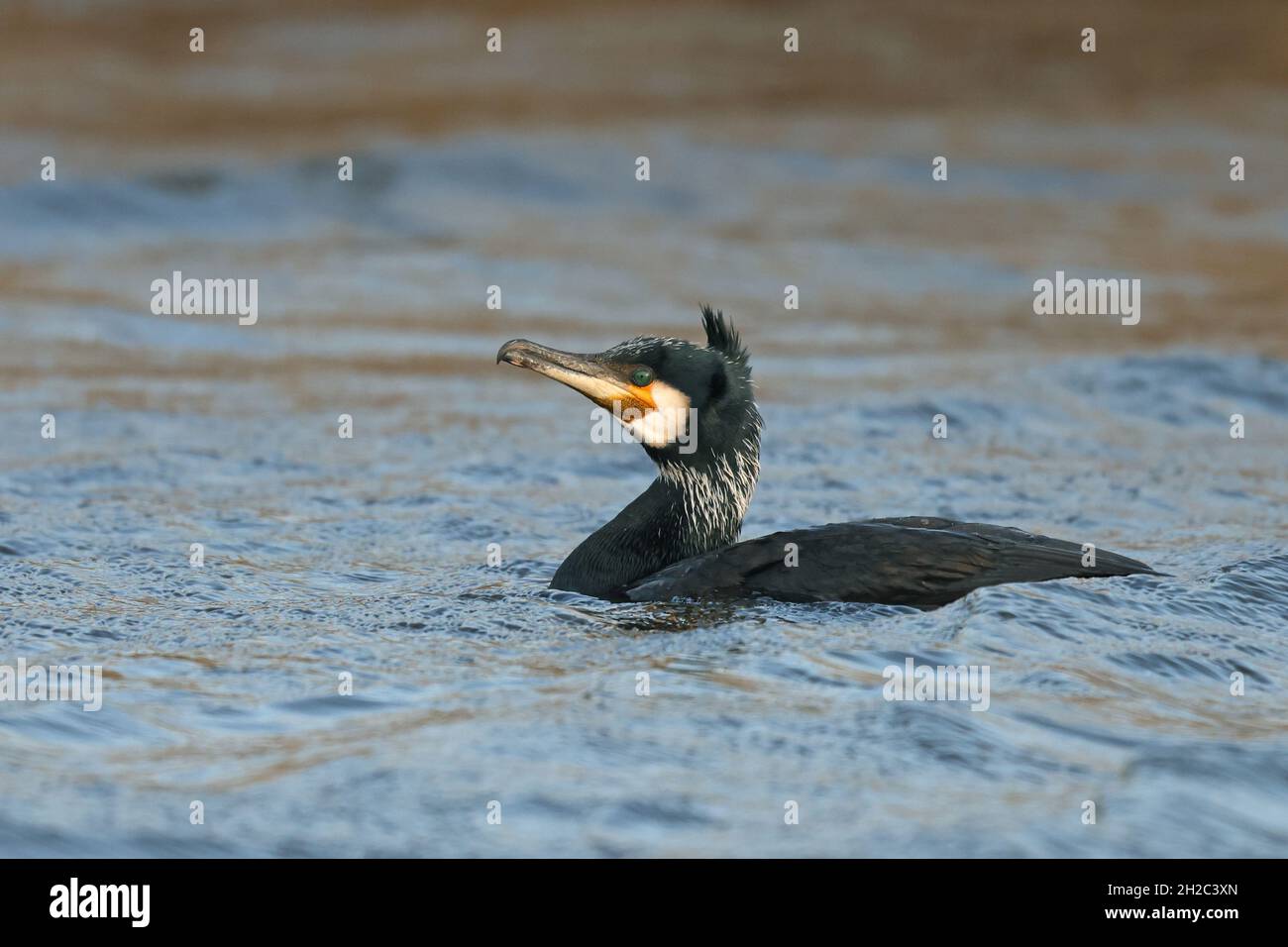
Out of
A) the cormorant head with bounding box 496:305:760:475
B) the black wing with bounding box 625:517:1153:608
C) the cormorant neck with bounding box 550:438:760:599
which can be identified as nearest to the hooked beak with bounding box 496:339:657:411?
the cormorant head with bounding box 496:305:760:475

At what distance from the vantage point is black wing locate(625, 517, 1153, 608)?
6445mm

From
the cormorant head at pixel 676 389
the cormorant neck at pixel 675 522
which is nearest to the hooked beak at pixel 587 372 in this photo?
the cormorant head at pixel 676 389

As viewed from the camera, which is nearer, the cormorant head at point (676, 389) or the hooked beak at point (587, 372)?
the hooked beak at point (587, 372)

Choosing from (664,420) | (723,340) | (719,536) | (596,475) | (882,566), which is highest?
(723,340)

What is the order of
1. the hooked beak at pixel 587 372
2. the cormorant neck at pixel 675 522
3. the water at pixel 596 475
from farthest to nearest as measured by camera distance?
the cormorant neck at pixel 675 522
the hooked beak at pixel 587 372
the water at pixel 596 475

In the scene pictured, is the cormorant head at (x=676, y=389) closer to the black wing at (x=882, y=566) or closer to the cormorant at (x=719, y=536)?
the cormorant at (x=719, y=536)

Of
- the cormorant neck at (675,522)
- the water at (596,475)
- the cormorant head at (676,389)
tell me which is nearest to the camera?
the water at (596,475)

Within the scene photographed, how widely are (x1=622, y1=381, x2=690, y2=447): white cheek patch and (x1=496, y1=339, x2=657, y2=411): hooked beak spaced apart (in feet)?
0.12

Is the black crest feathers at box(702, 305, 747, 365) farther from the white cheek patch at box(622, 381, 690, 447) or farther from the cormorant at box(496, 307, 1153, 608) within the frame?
the white cheek patch at box(622, 381, 690, 447)

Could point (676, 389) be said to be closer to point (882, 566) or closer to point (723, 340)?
point (723, 340)

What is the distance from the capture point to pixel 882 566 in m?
6.44

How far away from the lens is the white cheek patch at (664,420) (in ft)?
22.9

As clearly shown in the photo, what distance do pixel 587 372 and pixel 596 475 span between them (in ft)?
12.3

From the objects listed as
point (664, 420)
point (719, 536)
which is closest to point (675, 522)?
point (719, 536)
